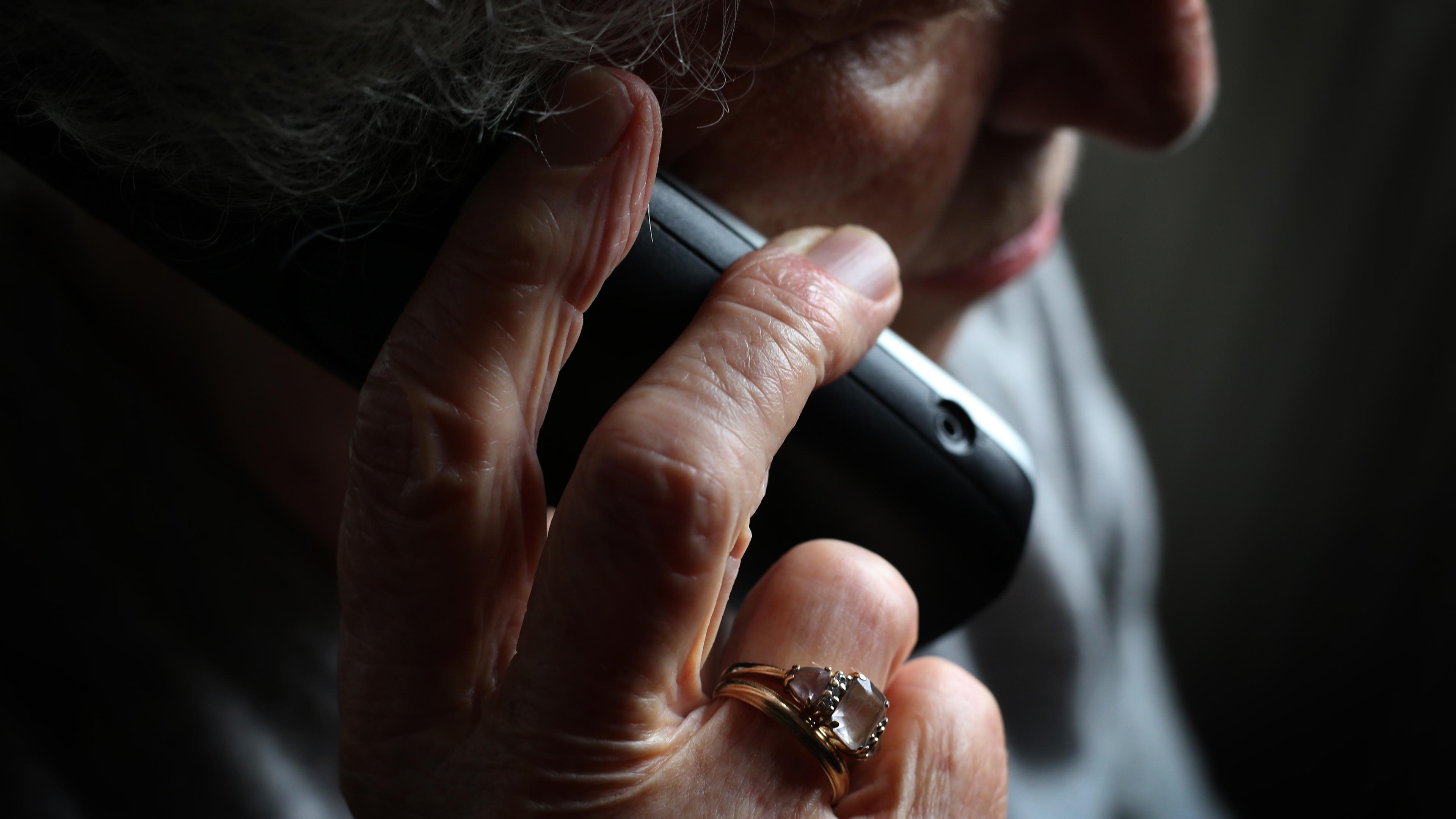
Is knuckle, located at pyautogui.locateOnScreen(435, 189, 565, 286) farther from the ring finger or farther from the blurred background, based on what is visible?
the blurred background

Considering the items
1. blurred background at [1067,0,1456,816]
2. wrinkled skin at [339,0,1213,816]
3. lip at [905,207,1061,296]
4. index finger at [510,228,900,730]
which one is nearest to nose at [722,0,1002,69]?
wrinkled skin at [339,0,1213,816]

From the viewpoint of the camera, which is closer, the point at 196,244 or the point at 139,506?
the point at 196,244

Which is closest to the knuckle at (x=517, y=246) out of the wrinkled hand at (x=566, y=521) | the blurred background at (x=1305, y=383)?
the wrinkled hand at (x=566, y=521)

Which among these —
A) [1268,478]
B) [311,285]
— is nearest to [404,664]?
[311,285]

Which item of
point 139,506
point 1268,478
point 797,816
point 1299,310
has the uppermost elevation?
point 797,816

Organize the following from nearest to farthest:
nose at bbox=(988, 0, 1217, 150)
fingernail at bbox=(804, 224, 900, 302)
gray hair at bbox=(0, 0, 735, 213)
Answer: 1. gray hair at bbox=(0, 0, 735, 213)
2. fingernail at bbox=(804, 224, 900, 302)
3. nose at bbox=(988, 0, 1217, 150)

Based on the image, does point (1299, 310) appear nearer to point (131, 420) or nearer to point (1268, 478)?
point (1268, 478)

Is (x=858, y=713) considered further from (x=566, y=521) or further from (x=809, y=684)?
(x=566, y=521)

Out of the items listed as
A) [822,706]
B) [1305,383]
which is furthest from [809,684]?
[1305,383]
